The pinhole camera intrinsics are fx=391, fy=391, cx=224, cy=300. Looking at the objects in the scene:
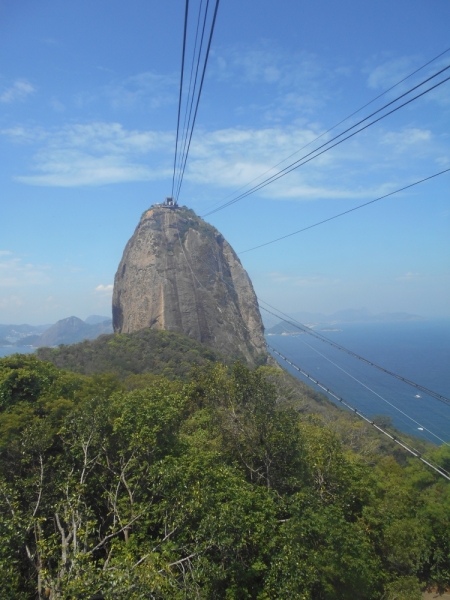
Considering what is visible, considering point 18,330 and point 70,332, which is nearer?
point 70,332

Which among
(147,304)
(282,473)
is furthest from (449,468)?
(147,304)

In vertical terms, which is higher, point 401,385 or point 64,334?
point 64,334

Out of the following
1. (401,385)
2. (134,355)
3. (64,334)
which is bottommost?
(401,385)

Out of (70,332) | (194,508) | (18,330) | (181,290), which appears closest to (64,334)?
(70,332)

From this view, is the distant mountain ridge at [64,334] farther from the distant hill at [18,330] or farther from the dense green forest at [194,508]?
the dense green forest at [194,508]

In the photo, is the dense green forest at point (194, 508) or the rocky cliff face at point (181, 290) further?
the rocky cliff face at point (181, 290)

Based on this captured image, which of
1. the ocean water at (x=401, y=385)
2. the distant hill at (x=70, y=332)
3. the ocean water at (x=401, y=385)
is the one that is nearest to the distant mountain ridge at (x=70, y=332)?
the distant hill at (x=70, y=332)

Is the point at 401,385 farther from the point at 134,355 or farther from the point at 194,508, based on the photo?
the point at 194,508

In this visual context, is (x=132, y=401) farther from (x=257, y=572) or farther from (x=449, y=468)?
(x=449, y=468)
